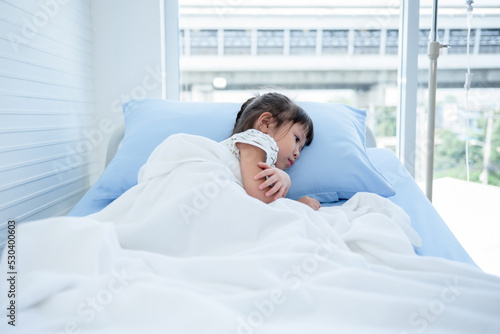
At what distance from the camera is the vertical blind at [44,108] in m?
1.38

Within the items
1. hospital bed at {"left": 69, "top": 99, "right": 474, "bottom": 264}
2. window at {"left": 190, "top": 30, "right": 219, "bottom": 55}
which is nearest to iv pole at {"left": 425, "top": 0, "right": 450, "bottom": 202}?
hospital bed at {"left": 69, "top": 99, "right": 474, "bottom": 264}

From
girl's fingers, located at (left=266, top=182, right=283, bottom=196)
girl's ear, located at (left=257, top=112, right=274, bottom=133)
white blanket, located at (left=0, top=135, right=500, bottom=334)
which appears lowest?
white blanket, located at (left=0, top=135, right=500, bottom=334)

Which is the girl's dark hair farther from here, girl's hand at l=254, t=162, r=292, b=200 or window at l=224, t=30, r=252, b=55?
window at l=224, t=30, r=252, b=55

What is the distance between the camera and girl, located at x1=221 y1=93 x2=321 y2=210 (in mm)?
1165

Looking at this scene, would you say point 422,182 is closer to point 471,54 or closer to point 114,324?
point 471,54

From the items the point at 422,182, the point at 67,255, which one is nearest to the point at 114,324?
the point at 67,255

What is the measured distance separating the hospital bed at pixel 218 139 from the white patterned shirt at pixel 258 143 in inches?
7.9

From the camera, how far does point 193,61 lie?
239 centimetres

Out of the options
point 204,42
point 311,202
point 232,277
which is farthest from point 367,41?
point 232,277

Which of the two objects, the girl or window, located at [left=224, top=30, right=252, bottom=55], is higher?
window, located at [left=224, top=30, right=252, bottom=55]

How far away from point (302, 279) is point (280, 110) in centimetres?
80

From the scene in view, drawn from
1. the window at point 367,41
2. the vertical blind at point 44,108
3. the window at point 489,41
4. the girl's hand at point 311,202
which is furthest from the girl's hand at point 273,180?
the window at point 489,41

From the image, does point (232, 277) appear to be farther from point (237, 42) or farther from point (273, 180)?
point (237, 42)

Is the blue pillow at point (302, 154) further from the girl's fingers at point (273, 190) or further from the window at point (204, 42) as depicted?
the window at point (204, 42)
